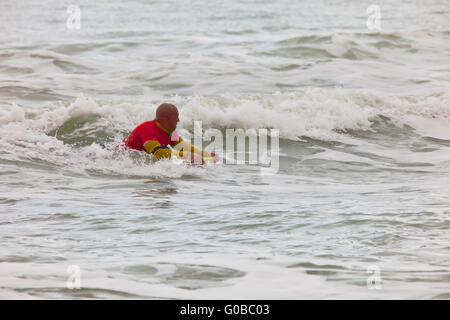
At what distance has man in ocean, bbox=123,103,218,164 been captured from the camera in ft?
30.8

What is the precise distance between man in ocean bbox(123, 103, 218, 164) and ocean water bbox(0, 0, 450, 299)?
0.68 feet

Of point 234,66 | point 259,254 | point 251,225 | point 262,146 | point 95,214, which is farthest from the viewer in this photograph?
Result: point 234,66

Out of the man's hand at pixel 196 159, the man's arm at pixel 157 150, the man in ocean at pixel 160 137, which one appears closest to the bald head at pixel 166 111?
the man in ocean at pixel 160 137

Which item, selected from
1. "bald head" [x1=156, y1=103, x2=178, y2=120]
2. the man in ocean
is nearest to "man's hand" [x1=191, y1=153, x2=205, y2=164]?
the man in ocean

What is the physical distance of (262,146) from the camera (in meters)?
11.9

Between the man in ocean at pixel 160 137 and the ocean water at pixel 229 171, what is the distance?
21 centimetres

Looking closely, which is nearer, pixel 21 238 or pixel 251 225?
pixel 21 238

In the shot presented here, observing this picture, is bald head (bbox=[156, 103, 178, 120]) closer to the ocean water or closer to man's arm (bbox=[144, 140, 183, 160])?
man's arm (bbox=[144, 140, 183, 160])

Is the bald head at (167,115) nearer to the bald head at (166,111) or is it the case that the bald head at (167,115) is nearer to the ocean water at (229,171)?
the bald head at (166,111)

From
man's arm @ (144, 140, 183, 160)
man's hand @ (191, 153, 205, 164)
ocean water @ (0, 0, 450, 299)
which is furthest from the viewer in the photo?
man's hand @ (191, 153, 205, 164)

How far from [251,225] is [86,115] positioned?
6.70 m
